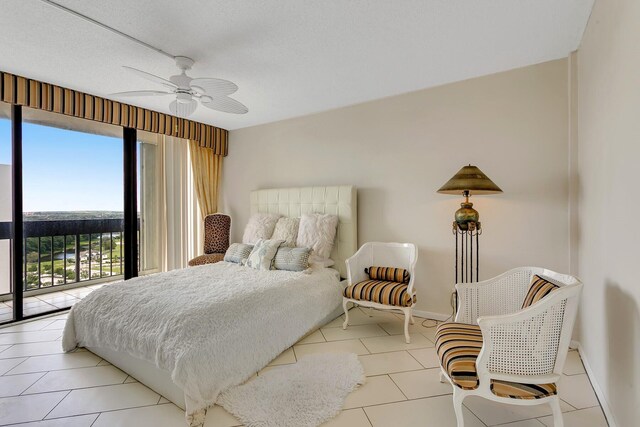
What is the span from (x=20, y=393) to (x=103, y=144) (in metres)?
3.15

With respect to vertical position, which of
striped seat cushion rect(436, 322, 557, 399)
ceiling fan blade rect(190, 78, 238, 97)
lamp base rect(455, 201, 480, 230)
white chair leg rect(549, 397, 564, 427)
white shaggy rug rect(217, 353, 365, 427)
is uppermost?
ceiling fan blade rect(190, 78, 238, 97)

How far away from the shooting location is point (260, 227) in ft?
13.4

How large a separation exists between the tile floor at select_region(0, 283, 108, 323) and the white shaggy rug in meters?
3.13

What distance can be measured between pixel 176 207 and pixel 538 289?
4881 mm

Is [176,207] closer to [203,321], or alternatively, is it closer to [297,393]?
[203,321]

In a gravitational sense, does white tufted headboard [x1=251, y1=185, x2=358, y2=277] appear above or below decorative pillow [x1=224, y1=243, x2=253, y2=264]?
above

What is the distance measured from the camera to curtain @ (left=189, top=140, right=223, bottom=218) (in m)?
4.76

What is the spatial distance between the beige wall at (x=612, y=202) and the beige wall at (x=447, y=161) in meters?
0.33

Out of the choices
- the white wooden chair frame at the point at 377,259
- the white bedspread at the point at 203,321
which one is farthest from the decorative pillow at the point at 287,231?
the white wooden chair frame at the point at 377,259

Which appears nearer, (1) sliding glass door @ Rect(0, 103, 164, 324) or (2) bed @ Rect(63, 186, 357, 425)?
(2) bed @ Rect(63, 186, 357, 425)

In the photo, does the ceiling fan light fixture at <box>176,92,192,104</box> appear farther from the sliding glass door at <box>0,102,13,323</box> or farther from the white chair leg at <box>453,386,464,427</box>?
the white chair leg at <box>453,386,464,427</box>

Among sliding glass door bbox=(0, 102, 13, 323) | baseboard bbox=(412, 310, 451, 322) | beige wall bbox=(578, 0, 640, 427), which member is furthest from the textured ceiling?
baseboard bbox=(412, 310, 451, 322)

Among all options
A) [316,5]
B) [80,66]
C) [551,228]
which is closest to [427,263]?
[551,228]

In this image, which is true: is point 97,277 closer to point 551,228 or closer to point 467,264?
point 467,264
